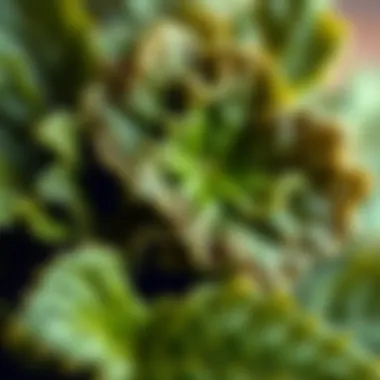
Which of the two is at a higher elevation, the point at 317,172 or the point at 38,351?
the point at 317,172

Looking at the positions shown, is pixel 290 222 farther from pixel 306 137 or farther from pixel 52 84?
pixel 52 84

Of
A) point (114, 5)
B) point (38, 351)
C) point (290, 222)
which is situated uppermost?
point (114, 5)

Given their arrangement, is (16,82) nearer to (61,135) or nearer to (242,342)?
(61,135)

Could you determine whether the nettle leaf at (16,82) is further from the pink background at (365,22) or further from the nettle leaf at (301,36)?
the pink background at (365,22)

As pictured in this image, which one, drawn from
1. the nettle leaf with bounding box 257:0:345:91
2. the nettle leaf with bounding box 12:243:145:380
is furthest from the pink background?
the nettle leaf with bounding box 12:243:145:380

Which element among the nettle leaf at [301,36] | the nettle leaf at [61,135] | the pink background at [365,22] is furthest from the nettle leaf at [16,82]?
the pink background at [365,22]

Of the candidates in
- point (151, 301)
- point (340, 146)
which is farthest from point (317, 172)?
point (151, 301)

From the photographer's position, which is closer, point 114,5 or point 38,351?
point 38,351
